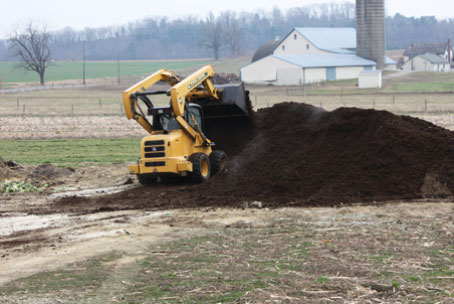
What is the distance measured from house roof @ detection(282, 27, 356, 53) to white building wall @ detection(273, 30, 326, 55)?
1.85 ft

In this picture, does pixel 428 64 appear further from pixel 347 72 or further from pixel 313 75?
pixel 313 75

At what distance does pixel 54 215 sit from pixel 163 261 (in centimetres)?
588

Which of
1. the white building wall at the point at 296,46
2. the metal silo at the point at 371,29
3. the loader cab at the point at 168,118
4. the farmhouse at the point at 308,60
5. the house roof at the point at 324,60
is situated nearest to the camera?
the loader cab at the point at 168,118

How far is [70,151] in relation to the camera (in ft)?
88.2

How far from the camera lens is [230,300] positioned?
305 inches

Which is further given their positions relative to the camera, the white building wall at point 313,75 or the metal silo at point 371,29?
the metal silo at point 371,29

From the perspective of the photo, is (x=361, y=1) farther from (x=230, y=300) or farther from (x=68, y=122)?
(x=230, y=300)

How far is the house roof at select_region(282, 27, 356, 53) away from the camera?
101 meters

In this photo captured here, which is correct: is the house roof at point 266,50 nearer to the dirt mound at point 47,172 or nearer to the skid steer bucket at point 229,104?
the skid steer bucket at point 229,104

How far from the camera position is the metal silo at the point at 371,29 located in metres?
93.7

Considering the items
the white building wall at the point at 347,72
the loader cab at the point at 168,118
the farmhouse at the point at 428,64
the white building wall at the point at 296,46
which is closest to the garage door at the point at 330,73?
the white building wall at the point at 347,72

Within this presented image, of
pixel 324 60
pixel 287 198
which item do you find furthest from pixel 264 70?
pixel 287 198

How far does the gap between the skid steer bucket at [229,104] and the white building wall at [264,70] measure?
68476 millimetres

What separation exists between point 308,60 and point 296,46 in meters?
11.1
